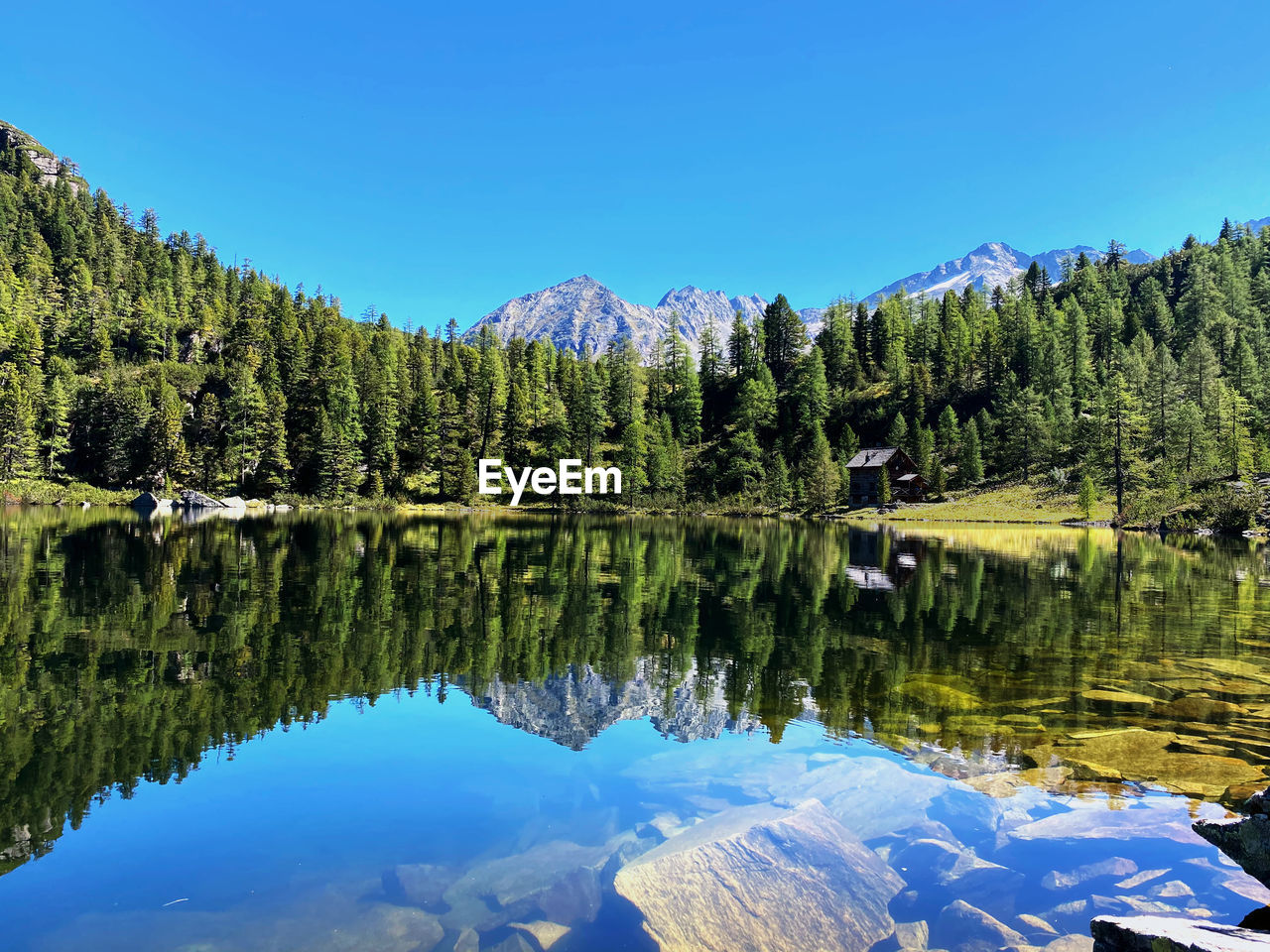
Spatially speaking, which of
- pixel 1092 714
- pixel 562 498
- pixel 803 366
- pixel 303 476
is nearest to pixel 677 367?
pixel 803 366

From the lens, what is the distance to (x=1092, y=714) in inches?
500

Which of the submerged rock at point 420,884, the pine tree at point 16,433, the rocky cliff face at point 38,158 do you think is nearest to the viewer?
the submerged rock at point 420,884

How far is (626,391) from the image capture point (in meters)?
125

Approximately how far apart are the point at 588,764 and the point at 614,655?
6.47m

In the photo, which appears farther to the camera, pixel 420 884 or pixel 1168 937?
pixel 420 884

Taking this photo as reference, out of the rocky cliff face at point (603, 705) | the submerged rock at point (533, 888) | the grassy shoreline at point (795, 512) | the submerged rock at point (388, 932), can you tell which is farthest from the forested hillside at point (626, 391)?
the submerged rock at point (388, 932)

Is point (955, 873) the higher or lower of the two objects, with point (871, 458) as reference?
lower

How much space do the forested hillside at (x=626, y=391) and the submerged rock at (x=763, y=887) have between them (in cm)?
8298

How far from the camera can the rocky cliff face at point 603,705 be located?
40.5 feet

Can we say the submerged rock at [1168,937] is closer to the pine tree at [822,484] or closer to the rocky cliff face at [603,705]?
the rocky cliff face at [603,705]

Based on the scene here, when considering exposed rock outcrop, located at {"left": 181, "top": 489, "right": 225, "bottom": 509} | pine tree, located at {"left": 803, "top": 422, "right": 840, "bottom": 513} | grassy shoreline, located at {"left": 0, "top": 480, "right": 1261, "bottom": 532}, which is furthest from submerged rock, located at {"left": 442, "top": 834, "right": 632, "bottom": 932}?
exposed rock outcrop, located at {"left": 181, "top": 489, "right": 225, "bottom": 509}

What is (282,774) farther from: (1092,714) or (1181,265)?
(1181,265)

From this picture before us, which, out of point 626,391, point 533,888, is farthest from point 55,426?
point 533,888

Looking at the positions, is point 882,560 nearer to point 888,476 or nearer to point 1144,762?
point 1144,762
